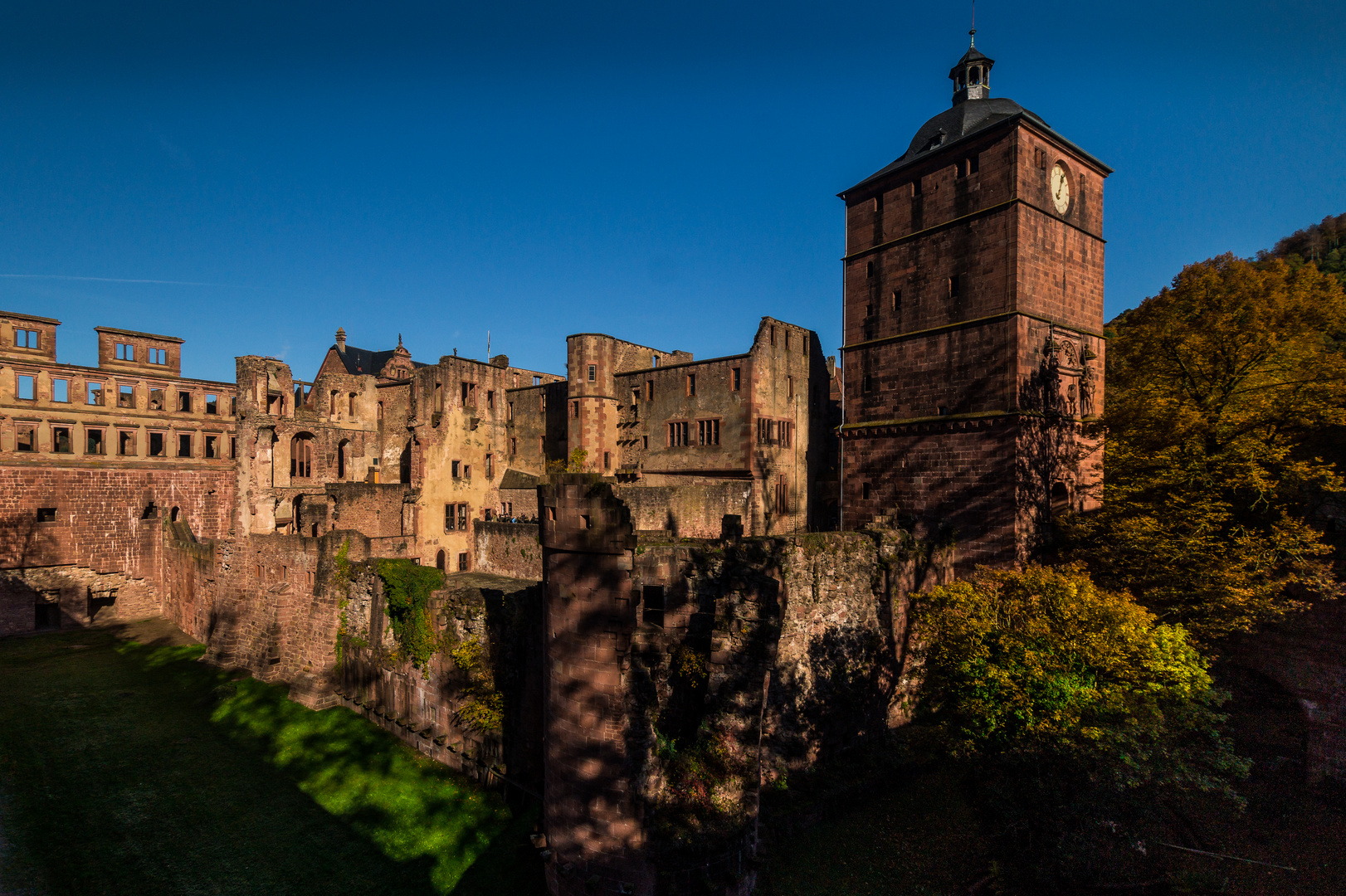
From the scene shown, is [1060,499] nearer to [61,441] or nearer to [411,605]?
[411,605]

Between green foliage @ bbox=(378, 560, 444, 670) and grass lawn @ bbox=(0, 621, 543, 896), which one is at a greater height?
green foliage @ bbox=(378, 560, 444, 670)

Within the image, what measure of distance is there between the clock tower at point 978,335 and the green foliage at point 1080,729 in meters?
6.19

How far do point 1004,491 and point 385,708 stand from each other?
880 inches

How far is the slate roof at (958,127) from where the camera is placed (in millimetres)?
23016

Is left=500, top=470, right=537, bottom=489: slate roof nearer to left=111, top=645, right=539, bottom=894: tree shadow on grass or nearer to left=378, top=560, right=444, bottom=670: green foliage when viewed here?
left=378, top=560, right=444, bottom=670: green foliage

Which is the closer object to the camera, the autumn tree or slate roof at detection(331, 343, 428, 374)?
the autumn tree

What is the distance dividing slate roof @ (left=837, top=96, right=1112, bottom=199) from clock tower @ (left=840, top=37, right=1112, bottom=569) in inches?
3.2

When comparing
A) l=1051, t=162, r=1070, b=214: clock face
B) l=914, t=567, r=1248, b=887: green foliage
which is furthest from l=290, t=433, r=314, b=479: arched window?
l=1051, t=162, r=1070, b=214: clock face

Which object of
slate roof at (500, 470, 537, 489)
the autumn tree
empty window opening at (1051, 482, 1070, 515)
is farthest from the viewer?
slate roof at (500, 470, 537, 489)

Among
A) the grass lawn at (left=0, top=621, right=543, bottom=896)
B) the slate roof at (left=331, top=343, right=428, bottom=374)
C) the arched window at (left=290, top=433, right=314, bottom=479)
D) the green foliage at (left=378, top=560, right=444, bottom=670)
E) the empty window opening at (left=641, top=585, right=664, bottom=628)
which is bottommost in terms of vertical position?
the grass lawn at (left=0, top=621, right=543, bottom=896)

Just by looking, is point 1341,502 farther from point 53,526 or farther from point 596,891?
point 53,526

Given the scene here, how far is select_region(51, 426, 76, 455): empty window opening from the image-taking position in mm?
35281

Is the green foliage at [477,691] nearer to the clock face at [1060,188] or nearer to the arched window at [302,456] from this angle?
the clock face at [1060,188]

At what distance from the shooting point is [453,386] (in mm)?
36969
